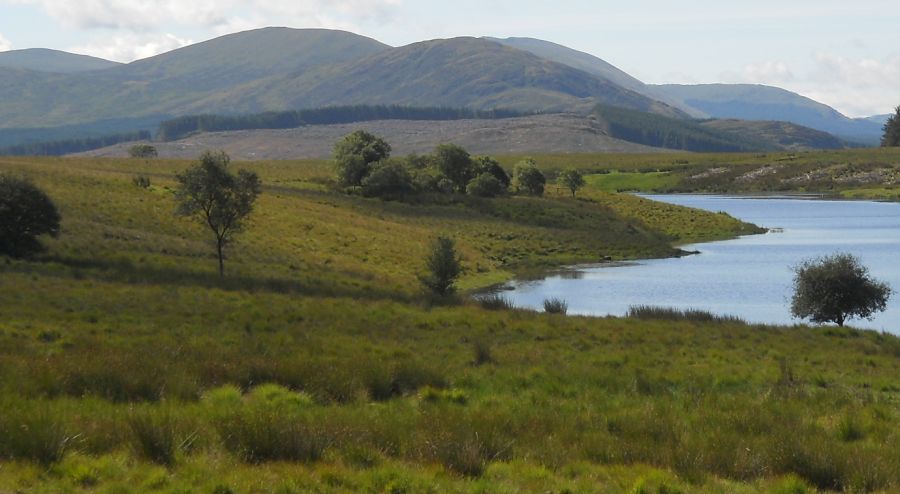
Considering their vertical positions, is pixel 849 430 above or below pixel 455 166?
below

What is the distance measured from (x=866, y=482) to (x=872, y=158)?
197m

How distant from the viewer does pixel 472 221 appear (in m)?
83.2

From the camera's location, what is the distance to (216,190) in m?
43.2

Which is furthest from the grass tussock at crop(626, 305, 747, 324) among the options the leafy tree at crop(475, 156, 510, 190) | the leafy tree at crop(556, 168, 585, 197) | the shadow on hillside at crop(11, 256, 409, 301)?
the leafy tree at crop(556, 168, 585, 197)

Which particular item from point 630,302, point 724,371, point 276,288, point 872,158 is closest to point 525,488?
point 724,371

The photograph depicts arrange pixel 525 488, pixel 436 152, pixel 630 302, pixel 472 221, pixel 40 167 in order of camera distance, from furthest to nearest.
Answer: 1. pixel 436 152
2. pixel 472 221
3. pixel 40 167
4. pixel 630 302
5. pixel 525 488

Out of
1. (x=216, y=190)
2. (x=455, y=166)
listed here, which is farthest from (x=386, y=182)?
(x=216, y=190)

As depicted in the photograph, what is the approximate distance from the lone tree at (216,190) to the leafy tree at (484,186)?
53071 mm

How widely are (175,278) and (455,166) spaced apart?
208ft

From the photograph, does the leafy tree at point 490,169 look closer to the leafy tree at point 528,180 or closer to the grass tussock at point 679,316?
the leafy tree at point 528,180

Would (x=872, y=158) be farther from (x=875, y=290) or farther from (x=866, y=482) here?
(x=866, y=482)

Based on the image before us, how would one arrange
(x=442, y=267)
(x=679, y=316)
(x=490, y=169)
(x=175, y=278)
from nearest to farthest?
(x=679, y=316) → (x=175, y=278) → (x=442, y=267) → (x=490, y=169)

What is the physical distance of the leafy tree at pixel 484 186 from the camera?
9631cm

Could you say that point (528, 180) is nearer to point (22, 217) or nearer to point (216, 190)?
point (216, 190)
